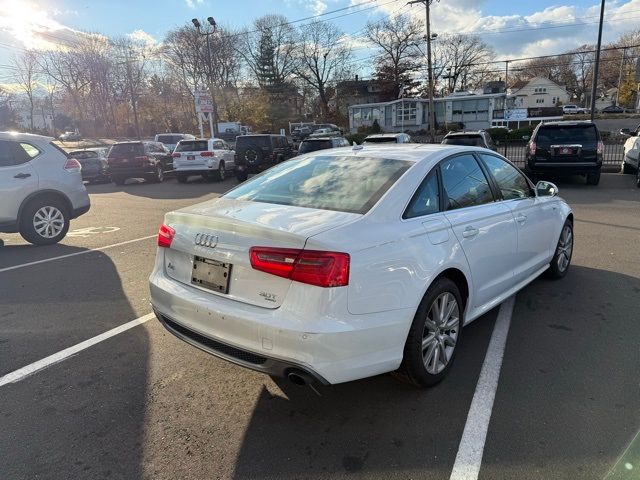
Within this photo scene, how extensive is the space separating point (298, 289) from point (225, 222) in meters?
0.69

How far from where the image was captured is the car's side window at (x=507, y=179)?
4064 mm

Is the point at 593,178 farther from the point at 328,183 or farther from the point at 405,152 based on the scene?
the point at 328,183

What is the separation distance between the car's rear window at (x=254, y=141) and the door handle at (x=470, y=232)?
14325 millimetres

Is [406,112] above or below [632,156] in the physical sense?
above

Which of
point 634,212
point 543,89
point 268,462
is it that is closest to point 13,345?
point 268,462

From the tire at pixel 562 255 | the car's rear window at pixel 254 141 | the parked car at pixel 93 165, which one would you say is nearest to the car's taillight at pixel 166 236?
the tire at pixel 562 255

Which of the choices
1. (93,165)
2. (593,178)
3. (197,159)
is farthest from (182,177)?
(593,178)

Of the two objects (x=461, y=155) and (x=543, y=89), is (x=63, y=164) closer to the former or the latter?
(x=461, y=155)

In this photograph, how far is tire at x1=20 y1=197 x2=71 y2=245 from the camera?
24.5 feet

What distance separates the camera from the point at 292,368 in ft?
7.95

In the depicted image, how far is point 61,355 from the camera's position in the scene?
11.9 ft

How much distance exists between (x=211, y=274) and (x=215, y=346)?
1.43 feet

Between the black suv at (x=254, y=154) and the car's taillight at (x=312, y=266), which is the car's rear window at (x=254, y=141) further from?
Answer: the car's taillight at (x=312, y=266)

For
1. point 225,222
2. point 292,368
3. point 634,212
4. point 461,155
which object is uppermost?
point 461,155
